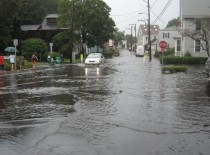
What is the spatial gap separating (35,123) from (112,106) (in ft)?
12.6

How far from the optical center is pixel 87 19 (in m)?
80.8

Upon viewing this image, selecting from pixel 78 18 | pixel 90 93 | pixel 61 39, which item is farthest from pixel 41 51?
pixel 90 93

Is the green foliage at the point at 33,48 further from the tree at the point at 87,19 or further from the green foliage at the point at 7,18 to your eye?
the tree at the point at 87,19

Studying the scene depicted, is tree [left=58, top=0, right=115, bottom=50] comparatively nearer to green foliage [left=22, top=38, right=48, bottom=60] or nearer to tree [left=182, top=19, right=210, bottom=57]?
green foliage [left=22, top=38, right=48, bottom=60]

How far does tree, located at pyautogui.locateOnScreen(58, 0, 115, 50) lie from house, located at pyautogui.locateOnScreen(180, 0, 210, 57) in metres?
26.1

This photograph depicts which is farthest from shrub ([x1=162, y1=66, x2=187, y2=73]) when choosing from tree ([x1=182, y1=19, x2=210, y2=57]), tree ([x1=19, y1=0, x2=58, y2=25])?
tree ([x1=19, y1=0, x2=58, y2=25])

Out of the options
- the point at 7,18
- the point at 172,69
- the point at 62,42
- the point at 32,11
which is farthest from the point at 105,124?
the point at 32,11

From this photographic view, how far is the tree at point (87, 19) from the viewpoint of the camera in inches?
3095

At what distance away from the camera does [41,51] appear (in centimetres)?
6788

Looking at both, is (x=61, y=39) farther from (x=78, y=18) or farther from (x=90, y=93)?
(x=90, y=93)

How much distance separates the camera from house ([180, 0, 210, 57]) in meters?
54.9

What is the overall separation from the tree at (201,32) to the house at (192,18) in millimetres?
805

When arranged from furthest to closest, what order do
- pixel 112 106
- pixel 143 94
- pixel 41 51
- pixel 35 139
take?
pixel 41 51 → pixel 143 94 → pixel 112 106 → pixel 35 139

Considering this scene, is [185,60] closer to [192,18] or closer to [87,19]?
[192,18]
